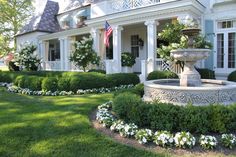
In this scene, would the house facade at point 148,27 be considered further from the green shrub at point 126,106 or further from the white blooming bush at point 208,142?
the white blooming bush at point 208,142

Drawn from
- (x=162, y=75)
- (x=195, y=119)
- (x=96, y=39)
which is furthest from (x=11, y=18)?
(x=195, y=119)

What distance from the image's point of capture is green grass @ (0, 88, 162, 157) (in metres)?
5.16

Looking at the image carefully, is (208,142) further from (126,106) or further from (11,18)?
(11,18)

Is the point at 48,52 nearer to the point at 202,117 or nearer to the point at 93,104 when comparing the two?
the point at 93,104

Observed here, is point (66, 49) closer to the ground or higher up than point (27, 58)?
higher up

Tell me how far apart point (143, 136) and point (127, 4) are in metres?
13.3

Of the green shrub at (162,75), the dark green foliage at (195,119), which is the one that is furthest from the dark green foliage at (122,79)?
the dark green foliage at (195,119)

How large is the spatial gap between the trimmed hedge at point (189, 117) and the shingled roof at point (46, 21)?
76.5ft

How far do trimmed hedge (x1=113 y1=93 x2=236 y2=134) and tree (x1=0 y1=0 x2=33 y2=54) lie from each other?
32.8 metres

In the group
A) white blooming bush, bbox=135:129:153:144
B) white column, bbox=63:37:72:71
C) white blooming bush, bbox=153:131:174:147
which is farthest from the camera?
white column, bbox=63:37:72:71

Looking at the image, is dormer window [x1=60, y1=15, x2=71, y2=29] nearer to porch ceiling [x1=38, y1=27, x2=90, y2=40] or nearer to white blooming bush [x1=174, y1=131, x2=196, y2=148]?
porch ceiling [x1=38, y1=27, x2=90, y2=40]

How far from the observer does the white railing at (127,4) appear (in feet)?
53.3

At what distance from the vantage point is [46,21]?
91.6 feet

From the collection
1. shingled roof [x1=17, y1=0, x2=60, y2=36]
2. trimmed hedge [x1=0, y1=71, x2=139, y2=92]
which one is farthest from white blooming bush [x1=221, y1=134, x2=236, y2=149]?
shingled roof [x1=17, y1=0, x2=60, y2=36]
